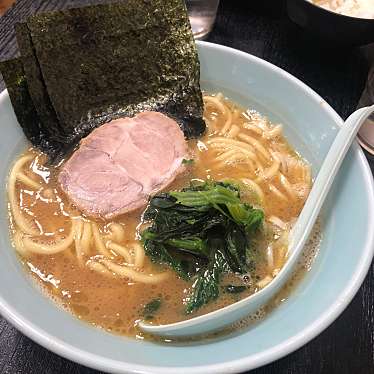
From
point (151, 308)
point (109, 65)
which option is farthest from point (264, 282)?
point (109, 65)

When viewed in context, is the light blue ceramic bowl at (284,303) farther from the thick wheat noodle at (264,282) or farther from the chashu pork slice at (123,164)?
the chashu pork slice at (123,164)

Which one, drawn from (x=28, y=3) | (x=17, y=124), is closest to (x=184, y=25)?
(x=17, y=124)

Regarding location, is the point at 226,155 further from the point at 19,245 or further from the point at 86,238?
the point at 19,245

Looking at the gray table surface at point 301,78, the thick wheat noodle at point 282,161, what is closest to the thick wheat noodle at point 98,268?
the gray table surface at point 301,78

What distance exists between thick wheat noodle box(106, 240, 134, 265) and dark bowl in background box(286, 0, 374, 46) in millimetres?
1214

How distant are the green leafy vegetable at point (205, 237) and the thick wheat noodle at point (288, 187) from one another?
234mm

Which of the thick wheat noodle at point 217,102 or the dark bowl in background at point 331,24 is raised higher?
the dark bowl in background at point 331,24

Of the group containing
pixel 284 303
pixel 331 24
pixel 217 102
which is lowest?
pixel 284 303

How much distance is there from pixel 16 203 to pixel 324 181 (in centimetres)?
91

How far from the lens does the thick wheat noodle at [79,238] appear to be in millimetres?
1323

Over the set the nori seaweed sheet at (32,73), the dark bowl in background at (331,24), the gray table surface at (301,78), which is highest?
the nori seaweed sheet at (32,73)

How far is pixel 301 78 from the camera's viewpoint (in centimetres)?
205

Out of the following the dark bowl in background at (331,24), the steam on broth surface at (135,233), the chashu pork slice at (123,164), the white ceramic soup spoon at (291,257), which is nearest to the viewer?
the white ceramic soup spoon at (291,257)

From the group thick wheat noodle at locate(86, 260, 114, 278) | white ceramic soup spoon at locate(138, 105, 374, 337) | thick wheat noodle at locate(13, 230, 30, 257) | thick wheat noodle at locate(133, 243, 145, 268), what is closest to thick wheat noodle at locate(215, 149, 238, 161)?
white ceramic soup spoon at locate(138, 105, 374, 337)
